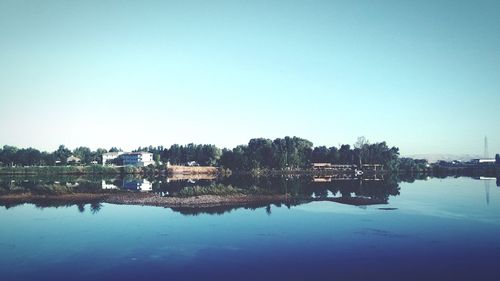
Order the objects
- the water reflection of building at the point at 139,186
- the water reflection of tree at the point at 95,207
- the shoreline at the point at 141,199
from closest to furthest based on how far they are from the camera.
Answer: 1. the water reflection of tree at the point at 95,207
2. the shoreline at the point at 141,199
3. the water reflection of building at the point at 139,186

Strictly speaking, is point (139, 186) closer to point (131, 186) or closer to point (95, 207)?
point (131, 186)

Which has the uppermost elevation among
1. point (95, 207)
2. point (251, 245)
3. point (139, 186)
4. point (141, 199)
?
point (139, 186)

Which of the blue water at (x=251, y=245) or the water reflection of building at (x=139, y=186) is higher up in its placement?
the water reflection of building at (x=139, y=186)

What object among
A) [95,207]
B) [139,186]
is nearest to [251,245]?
[95,207]

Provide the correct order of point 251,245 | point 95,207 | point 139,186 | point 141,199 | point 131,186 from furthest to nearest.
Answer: point 139,186 → point 131,186 → point 141,199 → point 95,207 → point 251,245

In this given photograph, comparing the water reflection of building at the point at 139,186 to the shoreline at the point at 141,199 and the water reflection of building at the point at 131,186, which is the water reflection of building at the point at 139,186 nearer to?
the water reflection of building at the point at 131,186

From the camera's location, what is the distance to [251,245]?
36.1 metres

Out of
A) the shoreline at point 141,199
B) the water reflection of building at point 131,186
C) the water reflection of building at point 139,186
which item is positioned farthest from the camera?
the water reflection of building at point 139,186

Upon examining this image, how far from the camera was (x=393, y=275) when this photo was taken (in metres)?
27.1

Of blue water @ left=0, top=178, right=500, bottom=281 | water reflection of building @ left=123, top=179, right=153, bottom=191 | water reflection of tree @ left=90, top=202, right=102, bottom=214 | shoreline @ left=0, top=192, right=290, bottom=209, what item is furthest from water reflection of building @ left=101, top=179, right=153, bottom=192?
blue water @ left=0, top=178, right=500, bottom=281

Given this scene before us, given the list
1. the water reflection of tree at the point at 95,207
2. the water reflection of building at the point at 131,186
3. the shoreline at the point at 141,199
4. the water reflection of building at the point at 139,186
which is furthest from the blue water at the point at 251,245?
the water reflection of building at the point at 139,186

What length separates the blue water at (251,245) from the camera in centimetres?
2778

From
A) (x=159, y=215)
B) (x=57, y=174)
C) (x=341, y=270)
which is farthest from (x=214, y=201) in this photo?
(x=57, y=174)

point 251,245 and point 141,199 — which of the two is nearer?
point 251,245
